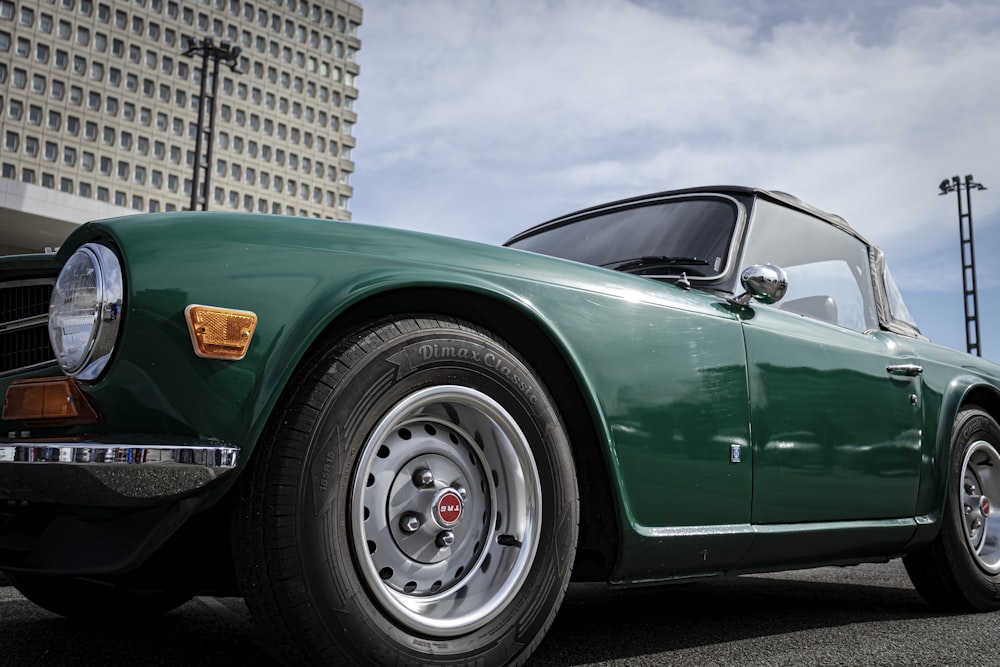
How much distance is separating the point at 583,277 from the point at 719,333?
504mm

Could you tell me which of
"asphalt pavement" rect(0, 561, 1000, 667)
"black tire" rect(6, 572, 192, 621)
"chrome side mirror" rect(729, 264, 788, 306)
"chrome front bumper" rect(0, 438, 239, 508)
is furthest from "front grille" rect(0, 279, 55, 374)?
"chrome side mirror" rect(729, 264, 788, 306)

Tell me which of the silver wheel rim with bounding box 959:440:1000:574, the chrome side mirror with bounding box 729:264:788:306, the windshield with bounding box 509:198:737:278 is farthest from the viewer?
the silver wheel rim with bounding box 959:440:1000:574

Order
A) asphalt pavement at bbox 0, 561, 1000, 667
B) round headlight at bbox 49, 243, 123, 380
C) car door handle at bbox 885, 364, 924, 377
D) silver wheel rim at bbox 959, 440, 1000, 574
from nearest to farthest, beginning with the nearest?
round headlight at bbox 49, 243, 123, 380 < asphalt pavement at bbox 0, 561, 1000, 667 < car door handle at bbox 885, 364, 924, 377 < silver wheel rim at bbox 959, 440, 1000, 574

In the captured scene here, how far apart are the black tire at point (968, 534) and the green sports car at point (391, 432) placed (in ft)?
2.55

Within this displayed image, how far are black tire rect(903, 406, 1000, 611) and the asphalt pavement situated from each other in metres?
0.09

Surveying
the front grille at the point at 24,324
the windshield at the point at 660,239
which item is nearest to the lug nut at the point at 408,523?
the front grille at the point at 24,324

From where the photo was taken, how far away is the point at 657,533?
2312 mm

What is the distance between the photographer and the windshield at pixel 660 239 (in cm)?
309

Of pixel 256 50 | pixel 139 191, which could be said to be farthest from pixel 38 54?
pixel 256 50

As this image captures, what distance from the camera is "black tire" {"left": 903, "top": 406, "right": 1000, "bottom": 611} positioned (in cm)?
348

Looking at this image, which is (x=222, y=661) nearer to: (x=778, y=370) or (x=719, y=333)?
(x=719, y=333)

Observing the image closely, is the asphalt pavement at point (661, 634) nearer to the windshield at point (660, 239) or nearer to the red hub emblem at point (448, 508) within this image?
the red hub emblem at point (448, 508)

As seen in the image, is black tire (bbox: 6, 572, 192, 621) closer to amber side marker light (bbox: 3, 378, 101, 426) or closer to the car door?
amber side marker light (bbox: 3, 378, 101, 426)

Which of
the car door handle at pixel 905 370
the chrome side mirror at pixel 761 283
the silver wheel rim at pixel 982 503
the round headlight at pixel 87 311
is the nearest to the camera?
the round headlight at pixel 87 311
